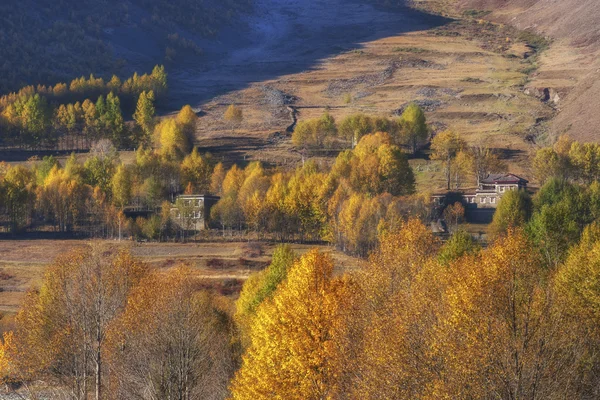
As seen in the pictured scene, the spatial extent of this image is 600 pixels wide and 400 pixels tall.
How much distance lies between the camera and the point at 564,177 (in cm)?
12650

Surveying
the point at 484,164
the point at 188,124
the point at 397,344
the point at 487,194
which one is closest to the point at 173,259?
the point at 487,194

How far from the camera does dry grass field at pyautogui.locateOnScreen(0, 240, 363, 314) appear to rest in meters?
85.9

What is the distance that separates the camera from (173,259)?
96.8 meters

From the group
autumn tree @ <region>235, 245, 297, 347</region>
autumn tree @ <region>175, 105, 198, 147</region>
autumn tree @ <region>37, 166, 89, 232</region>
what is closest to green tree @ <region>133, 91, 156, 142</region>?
autumn tree @ <region>175, 105, 198, 147</region>

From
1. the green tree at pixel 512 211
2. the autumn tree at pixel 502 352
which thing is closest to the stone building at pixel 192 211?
the green tree at pixel 512 211

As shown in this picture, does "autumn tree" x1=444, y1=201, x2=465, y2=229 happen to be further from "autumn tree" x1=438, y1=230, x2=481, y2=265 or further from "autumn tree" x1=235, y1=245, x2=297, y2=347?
"autumn tree" x1=235, y1=245, x2=297, y2=347

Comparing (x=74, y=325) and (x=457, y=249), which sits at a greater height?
(x=457, y=249)

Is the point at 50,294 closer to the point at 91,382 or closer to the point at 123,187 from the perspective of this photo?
the point at 91,382

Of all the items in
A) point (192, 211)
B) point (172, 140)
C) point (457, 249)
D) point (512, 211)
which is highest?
point (172, 140)

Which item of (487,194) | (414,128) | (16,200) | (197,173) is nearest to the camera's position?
(16,200)

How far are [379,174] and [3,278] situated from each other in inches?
2462

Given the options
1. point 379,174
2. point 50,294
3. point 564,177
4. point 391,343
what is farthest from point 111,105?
point 391,343

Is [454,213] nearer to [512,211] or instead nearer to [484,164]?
[512,211]

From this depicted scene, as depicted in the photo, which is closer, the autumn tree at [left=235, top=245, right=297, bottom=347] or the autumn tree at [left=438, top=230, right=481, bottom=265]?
the autumn tree at [left=235, top=245, right=297, bottom=347]
